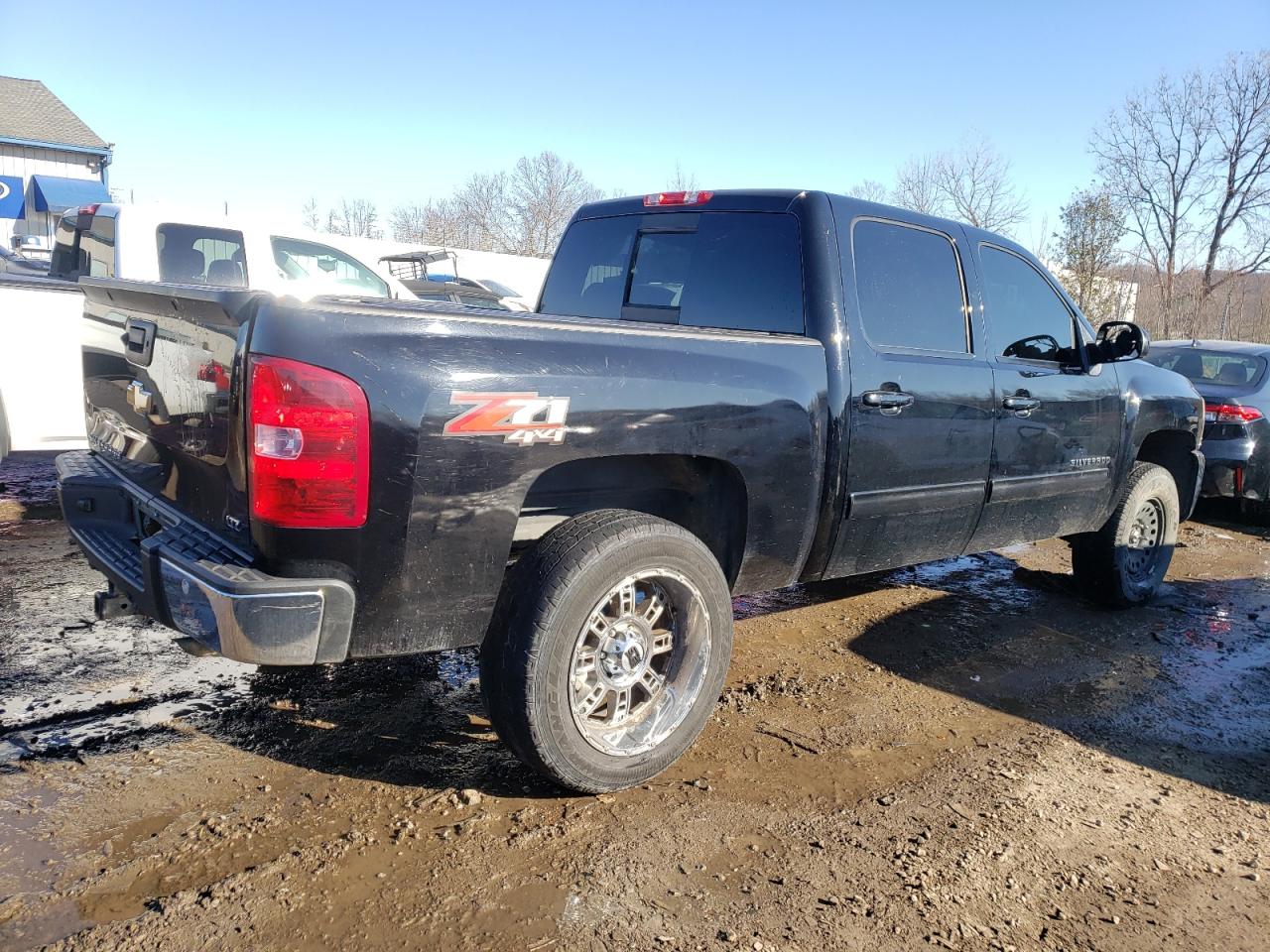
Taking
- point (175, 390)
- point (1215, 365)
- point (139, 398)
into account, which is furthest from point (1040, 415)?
point (1215, 365)

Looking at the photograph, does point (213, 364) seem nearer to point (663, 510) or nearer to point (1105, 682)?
point (663, 510)

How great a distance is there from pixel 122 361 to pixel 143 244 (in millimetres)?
4393

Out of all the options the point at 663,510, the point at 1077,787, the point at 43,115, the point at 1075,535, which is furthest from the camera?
→ the point at 43,115

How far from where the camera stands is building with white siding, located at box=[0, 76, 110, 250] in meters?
27.2

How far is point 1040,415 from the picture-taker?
14.0 feet

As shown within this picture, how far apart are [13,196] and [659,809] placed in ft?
108

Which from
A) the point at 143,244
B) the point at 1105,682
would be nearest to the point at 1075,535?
the point at 1105,682

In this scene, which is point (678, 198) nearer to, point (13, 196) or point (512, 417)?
point (512, 417)

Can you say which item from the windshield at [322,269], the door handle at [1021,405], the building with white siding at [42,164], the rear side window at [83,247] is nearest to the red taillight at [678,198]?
the door handle at [1021,405]

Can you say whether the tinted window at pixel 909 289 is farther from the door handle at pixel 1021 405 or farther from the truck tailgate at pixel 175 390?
the truck tailgate at pixel 175 390

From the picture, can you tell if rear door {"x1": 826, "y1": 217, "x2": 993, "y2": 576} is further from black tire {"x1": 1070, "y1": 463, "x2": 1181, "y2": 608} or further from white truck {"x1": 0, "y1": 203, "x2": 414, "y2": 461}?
white truck {"x1": 0, "y1": 203, "x2": 414, "y2": 461}

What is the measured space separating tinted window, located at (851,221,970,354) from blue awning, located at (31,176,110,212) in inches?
1155

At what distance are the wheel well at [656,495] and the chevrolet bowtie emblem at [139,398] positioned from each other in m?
1.28

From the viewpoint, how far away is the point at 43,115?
29344 mm
